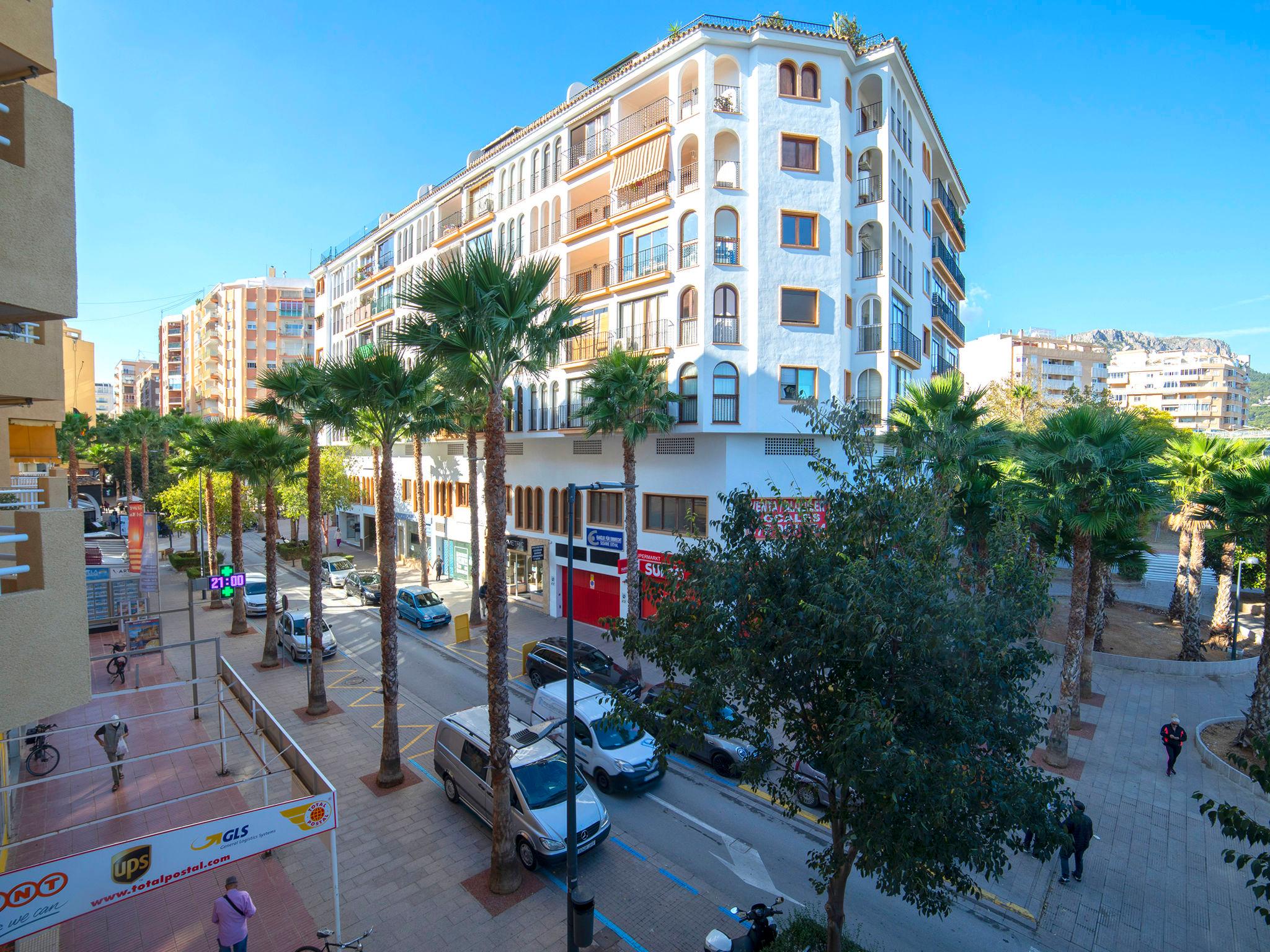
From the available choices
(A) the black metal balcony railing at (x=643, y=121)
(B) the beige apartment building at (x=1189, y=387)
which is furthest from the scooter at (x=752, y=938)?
(B) the beige apartment building at (x=1189, y=387)

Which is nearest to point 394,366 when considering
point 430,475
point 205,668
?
point 205,668

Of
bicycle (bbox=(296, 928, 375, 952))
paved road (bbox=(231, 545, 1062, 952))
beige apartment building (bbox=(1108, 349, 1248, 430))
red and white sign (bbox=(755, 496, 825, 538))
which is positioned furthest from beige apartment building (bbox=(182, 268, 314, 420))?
beige apartment building (bbox=(1108, 349, 1248, 430))

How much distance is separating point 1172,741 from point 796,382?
1451 cm

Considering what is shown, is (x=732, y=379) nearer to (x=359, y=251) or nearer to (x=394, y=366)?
(x=394, y=366)

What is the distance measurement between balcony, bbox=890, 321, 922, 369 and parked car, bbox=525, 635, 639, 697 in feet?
51.9

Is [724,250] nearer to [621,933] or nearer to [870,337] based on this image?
[870,337]

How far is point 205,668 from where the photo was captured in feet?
74.0

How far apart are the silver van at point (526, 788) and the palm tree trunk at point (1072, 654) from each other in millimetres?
11592

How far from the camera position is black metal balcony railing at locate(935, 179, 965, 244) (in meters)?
34.5

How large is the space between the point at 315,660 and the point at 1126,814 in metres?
20.1

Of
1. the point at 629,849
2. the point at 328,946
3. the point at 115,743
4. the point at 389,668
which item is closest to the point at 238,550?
the point at 115,743

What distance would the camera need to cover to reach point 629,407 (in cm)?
2188

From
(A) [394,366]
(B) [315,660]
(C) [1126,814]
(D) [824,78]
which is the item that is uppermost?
(D) [824,78]

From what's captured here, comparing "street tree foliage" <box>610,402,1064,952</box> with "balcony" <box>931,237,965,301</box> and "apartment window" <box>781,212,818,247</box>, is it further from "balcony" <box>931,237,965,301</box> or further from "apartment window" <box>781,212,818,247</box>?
"balcony" <box>931,237,965,301</box>
